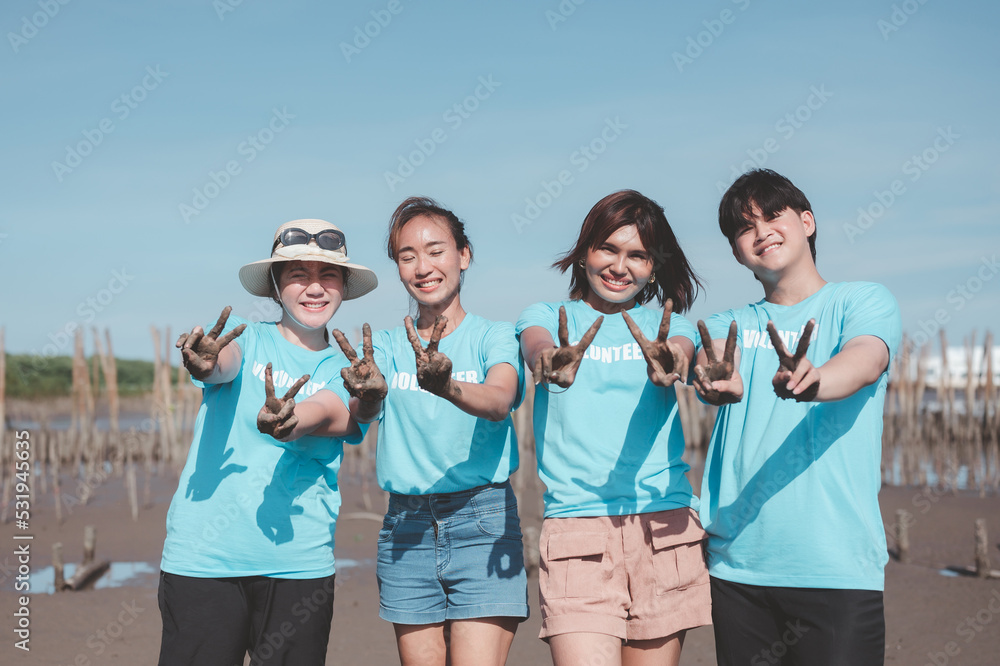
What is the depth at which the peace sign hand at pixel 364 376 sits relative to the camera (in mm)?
2602

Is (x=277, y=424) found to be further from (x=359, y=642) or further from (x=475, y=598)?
(x=359, y=642)

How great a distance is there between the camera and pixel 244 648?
3.03 metres

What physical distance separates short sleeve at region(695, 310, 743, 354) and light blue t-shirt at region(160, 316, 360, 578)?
1.46 meters

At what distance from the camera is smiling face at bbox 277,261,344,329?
10.9 ft

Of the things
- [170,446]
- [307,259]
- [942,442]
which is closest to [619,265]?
[307,259]

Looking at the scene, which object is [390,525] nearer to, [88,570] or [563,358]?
[563,358]

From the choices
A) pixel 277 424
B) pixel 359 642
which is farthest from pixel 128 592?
pixel 277 424

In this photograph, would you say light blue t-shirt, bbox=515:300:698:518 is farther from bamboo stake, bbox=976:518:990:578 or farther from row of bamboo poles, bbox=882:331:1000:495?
row of bamboo poles, bbox=882:331:1000:495

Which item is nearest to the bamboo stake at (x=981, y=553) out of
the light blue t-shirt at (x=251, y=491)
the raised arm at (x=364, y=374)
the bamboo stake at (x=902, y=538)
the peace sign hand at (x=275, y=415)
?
the bamboo stake at (x=902, y=538)

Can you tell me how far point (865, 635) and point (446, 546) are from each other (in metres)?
1.52

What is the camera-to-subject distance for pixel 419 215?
11.1 feet

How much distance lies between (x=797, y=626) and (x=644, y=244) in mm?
1492

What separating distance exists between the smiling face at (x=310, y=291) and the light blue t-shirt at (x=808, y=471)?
1.71 meters

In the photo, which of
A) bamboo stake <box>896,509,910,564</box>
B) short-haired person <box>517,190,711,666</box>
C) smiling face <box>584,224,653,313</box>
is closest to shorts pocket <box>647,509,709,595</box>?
→ short-haired person <box>517,190,711,666</box>
